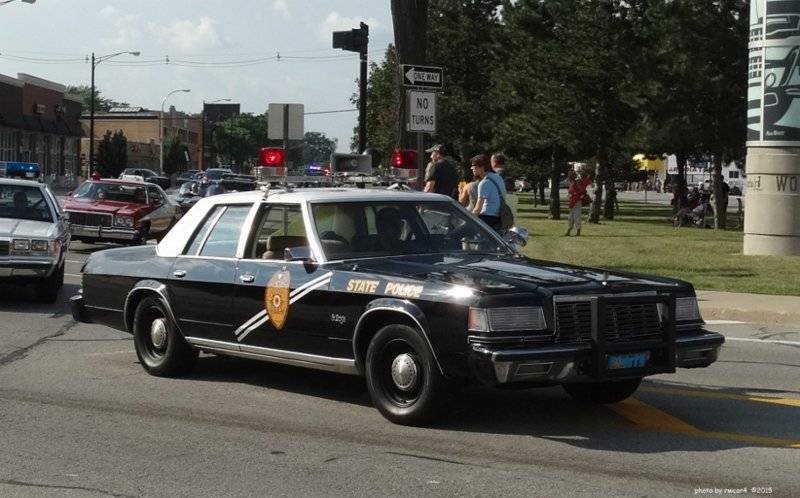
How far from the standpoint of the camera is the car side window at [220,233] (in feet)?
31.1

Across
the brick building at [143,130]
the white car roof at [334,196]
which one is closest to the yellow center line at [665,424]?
the white car roof at [334,196]

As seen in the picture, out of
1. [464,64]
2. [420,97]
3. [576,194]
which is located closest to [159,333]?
A: [420,97]

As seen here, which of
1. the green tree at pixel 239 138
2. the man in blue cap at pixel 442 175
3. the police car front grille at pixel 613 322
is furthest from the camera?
the green tree at pixel 239 138

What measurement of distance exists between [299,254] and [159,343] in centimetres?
202

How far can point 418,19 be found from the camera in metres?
20.3

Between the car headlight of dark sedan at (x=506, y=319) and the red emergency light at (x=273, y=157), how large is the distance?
17.5 feet

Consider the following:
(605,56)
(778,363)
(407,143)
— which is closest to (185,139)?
(605,56)

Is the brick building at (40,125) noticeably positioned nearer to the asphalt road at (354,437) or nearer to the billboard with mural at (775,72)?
the billboard with mural at (775,72)

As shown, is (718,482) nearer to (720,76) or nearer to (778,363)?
(778,363)

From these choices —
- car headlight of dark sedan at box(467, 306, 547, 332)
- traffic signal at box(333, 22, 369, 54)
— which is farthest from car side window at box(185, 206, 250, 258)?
traffic signal at box(333, 22, 369, 54)

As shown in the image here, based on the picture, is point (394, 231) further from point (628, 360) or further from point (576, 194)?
point (576, 194)

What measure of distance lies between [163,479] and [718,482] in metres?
2.94

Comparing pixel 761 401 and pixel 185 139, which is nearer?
pixel 761 401

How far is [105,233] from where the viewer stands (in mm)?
25422
